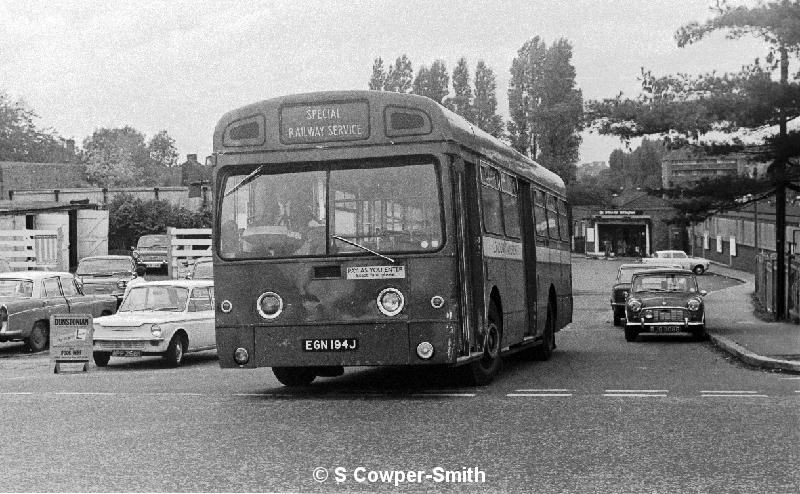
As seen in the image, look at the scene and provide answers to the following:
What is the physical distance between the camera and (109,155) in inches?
5448

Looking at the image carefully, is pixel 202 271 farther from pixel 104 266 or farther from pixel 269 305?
pixel 269 305

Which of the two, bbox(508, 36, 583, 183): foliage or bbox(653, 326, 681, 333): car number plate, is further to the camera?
bbox(508, 36, 583, 183): foliage

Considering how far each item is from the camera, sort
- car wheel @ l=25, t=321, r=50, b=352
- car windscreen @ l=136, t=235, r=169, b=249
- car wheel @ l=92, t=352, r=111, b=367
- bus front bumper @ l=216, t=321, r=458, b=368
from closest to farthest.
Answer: bus front bumper @ l=216, t=321, r=458, b=368, car wheel @ l=92, t=352, r=111, b=367, car wheel @ l=25, t=321, r=50, b=352, car windscreen @ l=136, t=235, r=169, b=249

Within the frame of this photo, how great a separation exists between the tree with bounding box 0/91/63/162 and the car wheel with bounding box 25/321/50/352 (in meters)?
117

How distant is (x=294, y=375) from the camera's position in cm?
1552

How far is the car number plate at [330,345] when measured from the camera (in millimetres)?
13359

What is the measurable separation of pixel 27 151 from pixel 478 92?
212 ft

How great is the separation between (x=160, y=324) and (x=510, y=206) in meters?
6.93

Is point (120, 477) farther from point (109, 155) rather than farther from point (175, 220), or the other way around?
point (109, 155)

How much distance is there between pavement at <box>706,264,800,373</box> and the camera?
737 inches

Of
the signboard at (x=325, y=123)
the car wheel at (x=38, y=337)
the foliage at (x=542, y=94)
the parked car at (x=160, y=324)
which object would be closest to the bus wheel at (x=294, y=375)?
the signboard at (x=325, y=123)

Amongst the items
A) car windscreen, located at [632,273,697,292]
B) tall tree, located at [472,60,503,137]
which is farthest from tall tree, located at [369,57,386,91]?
car windscreen, located at [632,273,697,292]

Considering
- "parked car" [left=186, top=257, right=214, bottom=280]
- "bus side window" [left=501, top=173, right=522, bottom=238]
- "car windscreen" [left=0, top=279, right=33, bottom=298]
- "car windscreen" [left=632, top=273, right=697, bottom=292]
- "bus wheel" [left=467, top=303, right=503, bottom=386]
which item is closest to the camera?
"bus wheel" [left=467, top=303, right=503, bottom=386]

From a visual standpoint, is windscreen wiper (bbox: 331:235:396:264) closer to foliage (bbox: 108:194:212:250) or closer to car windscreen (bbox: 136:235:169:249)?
car windscreen (bbox: 136:235:169:249)
